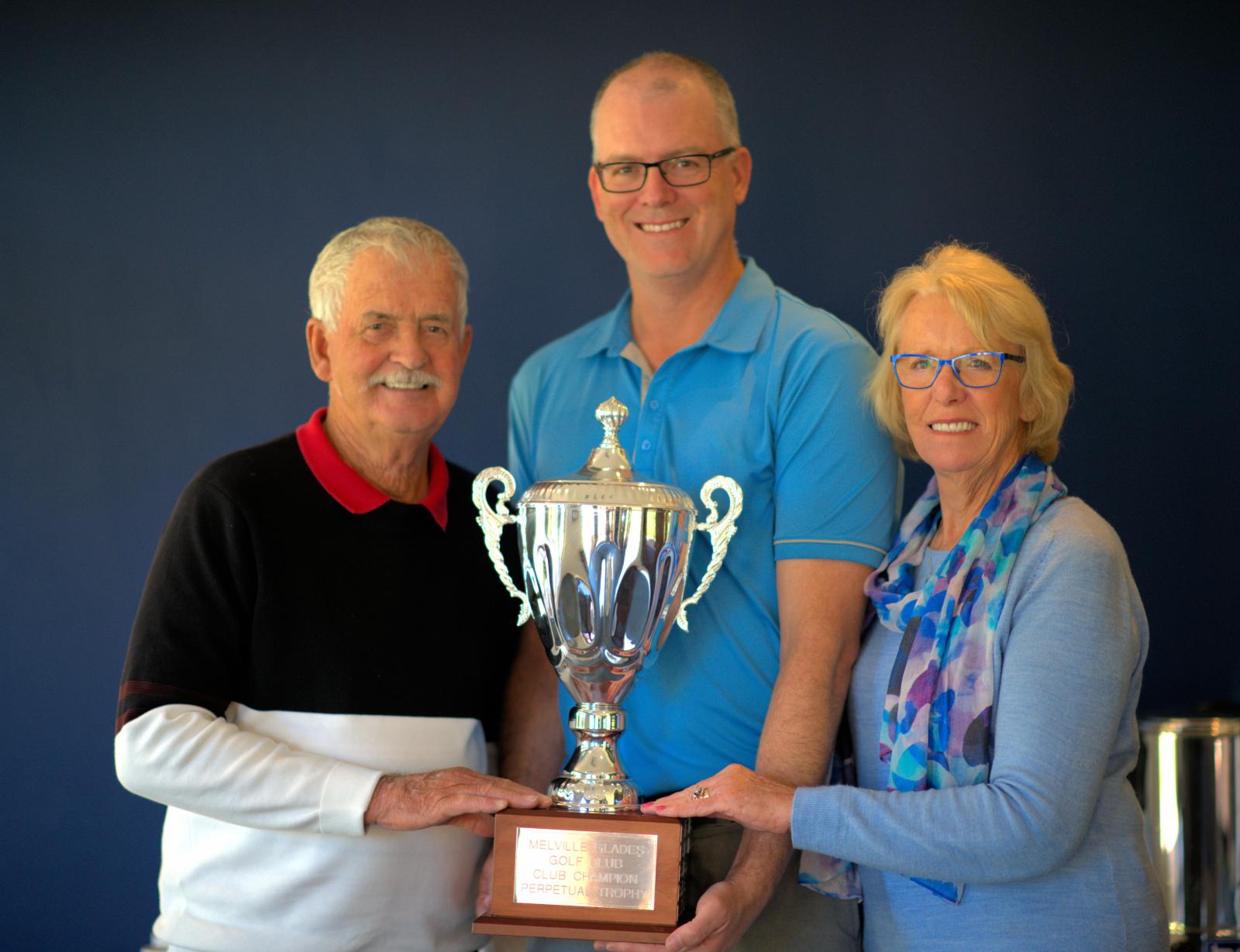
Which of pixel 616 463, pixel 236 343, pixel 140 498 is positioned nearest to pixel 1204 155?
Answer: pixel 616 463

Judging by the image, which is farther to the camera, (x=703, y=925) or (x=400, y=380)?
(x=400, y=380)

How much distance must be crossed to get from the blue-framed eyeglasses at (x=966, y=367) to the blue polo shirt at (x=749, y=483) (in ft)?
0.55

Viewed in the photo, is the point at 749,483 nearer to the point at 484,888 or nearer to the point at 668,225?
the point at 668,225

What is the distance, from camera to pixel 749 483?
2.12m

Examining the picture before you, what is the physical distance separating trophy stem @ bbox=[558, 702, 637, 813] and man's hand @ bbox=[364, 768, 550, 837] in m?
0.04

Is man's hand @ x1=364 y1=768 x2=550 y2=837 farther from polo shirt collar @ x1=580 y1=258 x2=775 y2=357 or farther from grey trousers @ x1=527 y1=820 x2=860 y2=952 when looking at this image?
polo shirt collar @ x1=580 y1=258 x2=775 y2=357

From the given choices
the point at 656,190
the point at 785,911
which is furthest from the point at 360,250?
the point at 785,911

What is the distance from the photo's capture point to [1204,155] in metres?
A: 2.89

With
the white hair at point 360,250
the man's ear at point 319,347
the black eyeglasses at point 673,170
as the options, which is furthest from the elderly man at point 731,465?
the man's ear at point 319,347

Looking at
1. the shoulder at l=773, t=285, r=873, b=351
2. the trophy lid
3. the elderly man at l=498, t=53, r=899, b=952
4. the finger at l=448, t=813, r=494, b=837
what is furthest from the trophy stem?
the shoulder at l=773, t=285, r=873, b=351

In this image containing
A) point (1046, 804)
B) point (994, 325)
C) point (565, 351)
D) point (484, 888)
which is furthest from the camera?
point (565, 351)

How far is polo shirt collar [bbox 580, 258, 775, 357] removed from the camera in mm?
2174

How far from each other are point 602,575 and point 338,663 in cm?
48

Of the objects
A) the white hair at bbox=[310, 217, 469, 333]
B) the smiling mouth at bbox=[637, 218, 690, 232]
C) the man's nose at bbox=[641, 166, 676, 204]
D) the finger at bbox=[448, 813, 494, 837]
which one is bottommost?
the finger at bbox=[448, 813, 494, 837]
